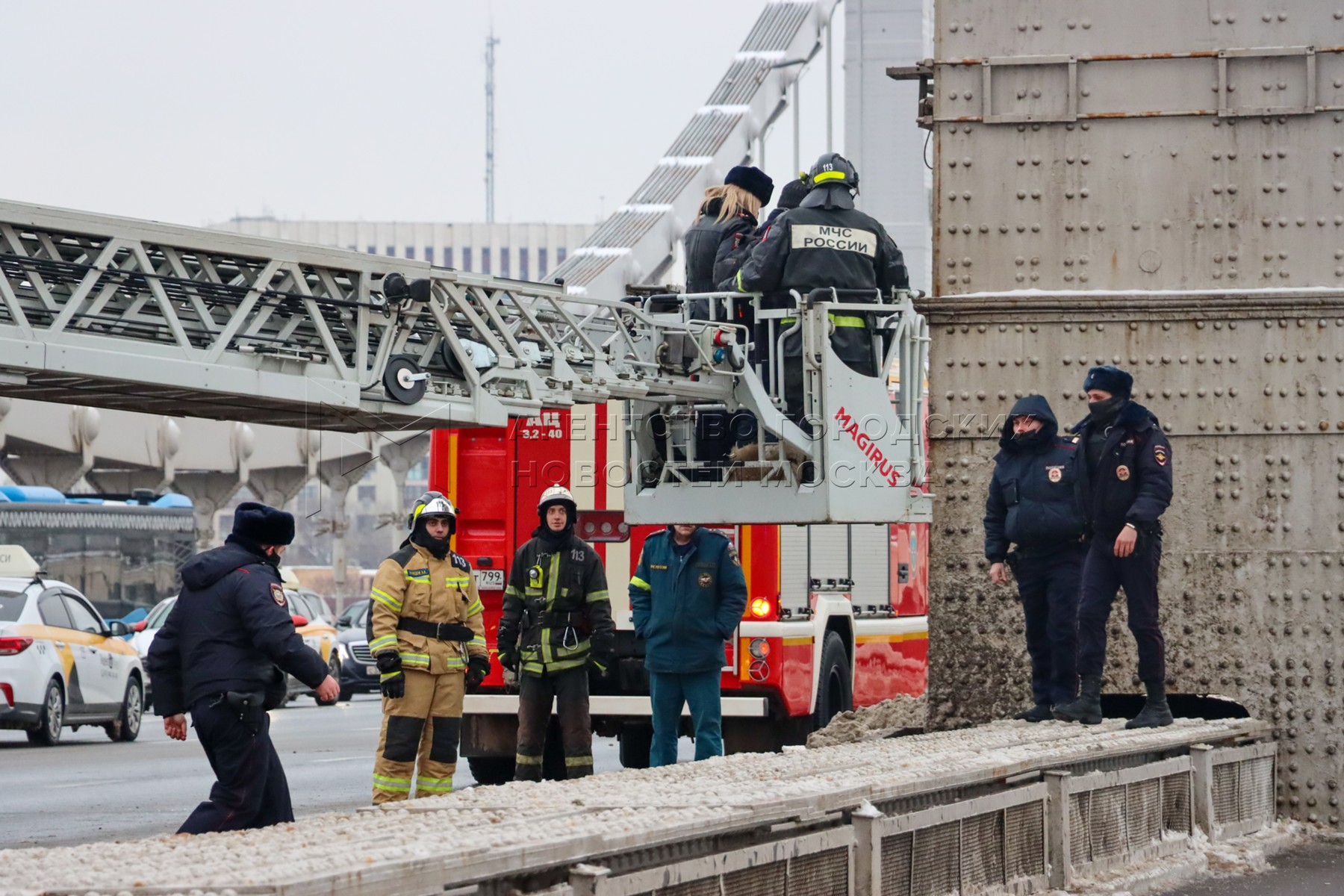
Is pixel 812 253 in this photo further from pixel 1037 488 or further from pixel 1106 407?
pixel 1106 407

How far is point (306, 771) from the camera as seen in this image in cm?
1548

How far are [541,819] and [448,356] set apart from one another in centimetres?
442

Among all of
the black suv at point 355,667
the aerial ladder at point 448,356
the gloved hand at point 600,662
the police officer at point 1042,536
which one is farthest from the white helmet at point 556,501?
the black suv at point 355,667

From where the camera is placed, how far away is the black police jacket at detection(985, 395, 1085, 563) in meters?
9.65

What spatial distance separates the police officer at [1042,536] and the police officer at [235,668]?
3618mm

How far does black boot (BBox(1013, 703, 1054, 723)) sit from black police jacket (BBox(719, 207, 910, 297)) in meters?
2.54

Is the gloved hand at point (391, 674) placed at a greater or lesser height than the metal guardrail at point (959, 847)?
greater

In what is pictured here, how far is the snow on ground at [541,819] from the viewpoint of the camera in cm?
453

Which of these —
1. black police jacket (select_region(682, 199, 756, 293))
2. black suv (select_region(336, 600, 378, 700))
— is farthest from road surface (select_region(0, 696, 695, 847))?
black suv (select_region(336, 600, 378, 700))

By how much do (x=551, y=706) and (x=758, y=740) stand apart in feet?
8.50

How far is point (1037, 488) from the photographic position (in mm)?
9695

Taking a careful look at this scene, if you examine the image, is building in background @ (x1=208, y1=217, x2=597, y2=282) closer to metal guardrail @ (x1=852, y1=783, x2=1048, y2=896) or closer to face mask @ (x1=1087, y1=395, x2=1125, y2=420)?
face mask @ (x1=1087, y1=395, x2=1125, y2=420)

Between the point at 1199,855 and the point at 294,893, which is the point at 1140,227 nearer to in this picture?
the point at 1199,855

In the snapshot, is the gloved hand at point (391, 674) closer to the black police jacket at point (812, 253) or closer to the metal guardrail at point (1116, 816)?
the black police jacket at point (812, 253)
